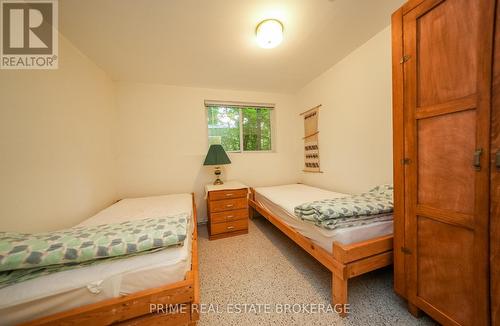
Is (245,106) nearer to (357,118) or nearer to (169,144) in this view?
(169,144)

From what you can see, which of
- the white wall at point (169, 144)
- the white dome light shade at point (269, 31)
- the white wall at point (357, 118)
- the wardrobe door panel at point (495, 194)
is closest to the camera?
the wardrobe door panel at point (495, 194)

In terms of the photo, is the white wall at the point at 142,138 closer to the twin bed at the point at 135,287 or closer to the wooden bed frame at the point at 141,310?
the twin bed at the point at 135,287

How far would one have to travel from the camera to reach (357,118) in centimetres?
197

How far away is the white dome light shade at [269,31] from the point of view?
1.43m

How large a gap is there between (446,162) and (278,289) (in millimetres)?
1347

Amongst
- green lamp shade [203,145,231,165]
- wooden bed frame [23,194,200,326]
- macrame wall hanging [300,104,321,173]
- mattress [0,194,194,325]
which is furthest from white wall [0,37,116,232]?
macrame wall hanging [300,104,321,173]

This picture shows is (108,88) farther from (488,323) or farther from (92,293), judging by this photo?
(488,323)

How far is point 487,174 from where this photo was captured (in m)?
0.70

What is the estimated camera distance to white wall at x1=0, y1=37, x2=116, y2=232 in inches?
43.4

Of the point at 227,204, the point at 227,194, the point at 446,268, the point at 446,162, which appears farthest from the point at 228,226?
the point at 446,162

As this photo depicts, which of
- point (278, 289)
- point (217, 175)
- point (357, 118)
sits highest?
point (357, 118)

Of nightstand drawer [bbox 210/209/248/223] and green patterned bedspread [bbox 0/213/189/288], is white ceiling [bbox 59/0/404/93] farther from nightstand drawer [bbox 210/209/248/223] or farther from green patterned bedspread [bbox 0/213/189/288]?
nightstand drawer [bbox 210/209/248/223]

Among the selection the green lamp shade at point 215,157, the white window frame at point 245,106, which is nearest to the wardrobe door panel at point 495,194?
the green lamp shade at point 215,157

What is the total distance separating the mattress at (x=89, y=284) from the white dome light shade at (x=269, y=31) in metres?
1.77
